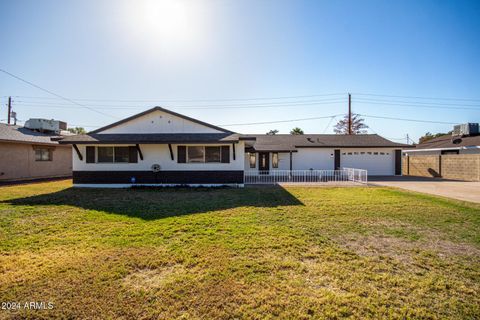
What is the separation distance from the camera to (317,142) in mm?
20250

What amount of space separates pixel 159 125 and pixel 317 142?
46.6ft

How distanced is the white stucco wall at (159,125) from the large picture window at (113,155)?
4.02 feet

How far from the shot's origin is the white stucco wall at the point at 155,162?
12.3m

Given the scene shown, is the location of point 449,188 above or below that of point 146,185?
below

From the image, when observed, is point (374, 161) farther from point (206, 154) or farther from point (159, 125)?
point (159, 125)

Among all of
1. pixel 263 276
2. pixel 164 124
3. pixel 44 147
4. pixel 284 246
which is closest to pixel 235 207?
pixel 284 246

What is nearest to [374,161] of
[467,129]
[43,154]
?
[467,129]

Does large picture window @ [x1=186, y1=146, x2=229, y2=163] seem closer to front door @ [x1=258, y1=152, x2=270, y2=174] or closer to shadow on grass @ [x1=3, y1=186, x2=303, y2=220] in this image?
shadow on grass @ [x1=3, y1=186, x2=303, y2=220]

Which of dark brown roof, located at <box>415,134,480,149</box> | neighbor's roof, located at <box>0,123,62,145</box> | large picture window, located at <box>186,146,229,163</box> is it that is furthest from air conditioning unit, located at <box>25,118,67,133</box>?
dark brown roof, located at <box>415,134,480,149</box>

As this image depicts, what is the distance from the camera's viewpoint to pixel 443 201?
8.58m

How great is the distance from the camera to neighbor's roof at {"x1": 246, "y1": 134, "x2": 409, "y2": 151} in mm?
18812

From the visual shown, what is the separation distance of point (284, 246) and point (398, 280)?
1840 millimetres

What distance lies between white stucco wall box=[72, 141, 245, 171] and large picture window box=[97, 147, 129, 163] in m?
0.24

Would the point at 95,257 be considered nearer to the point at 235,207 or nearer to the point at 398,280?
the point at 235,207
